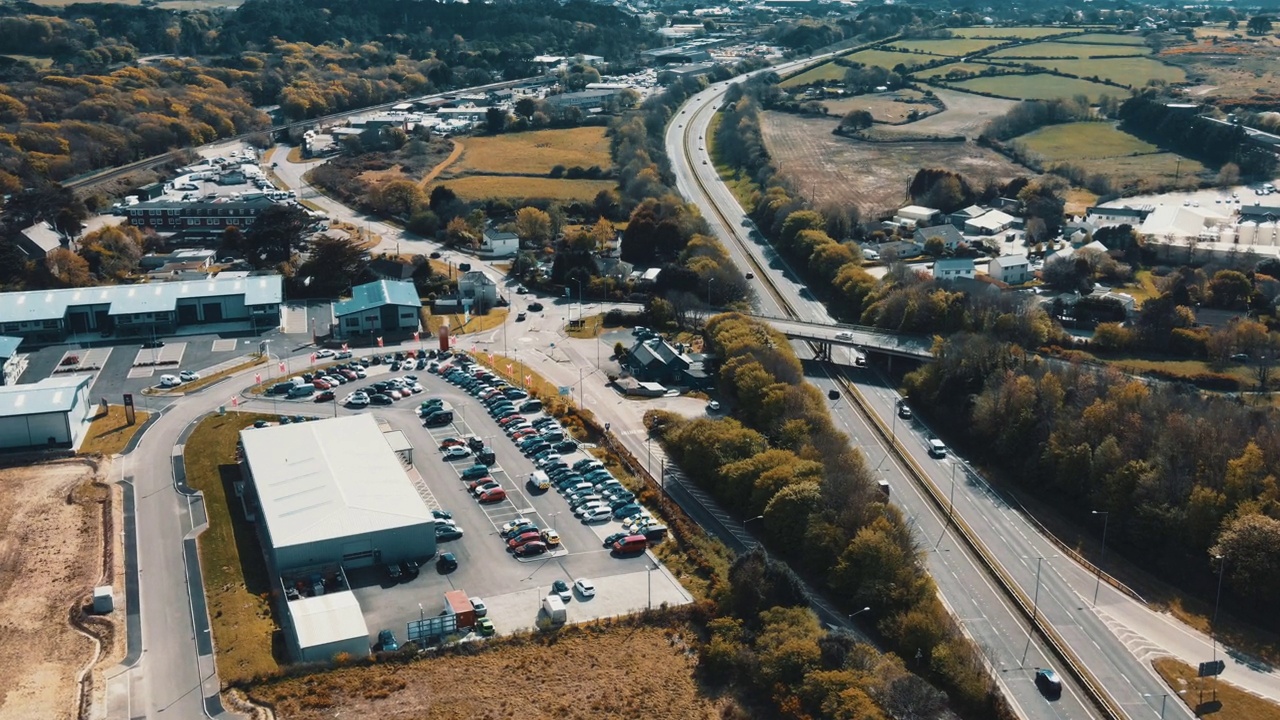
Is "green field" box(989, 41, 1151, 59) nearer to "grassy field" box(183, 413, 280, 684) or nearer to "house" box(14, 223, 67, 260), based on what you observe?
"house" box(14, 223, 67, 260)

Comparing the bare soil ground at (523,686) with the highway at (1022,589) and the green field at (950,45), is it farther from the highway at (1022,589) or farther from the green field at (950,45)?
the green field at (950,45)

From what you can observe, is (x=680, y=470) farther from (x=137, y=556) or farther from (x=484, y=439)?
(x=137, y=556)

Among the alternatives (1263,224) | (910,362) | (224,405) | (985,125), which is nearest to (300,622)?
(224,405)

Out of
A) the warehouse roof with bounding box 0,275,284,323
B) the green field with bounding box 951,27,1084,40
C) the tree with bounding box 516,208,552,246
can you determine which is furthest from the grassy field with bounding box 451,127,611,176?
the green field with bounding box 951,27,1084,40

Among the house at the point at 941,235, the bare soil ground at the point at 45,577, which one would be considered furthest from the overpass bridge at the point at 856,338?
the bare soil ground at the point at 45,577

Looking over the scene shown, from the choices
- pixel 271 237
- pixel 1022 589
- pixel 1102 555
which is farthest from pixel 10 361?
pixel 1102 555
